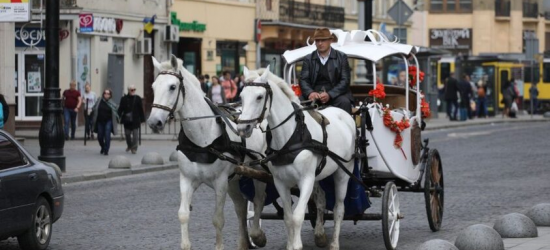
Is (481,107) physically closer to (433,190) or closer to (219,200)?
(433,190)

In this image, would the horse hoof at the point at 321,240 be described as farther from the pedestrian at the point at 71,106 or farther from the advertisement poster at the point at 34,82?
the advertisement poster at the point at 34,82

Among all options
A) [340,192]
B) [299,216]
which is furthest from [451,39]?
[299,216]

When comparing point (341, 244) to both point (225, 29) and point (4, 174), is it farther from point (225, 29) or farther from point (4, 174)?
point (225, 29)

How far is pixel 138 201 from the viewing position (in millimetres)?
20156

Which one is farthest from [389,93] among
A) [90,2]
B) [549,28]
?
[549,28]

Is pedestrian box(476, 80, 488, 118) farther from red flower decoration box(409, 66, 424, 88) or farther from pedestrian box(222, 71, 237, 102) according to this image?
red flower decoration box(409, 66, 424, 88)

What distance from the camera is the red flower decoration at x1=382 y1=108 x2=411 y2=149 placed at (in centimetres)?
1487

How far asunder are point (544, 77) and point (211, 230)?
2323 inches

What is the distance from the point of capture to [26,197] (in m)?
13.5

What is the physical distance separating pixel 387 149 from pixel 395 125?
33 centimetres

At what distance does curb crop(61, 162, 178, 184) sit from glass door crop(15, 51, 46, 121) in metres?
14.5

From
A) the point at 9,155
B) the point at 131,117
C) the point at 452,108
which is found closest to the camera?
the point at 9,155

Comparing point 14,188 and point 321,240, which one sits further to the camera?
point 321,240

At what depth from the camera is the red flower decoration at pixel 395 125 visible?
14867 mm
